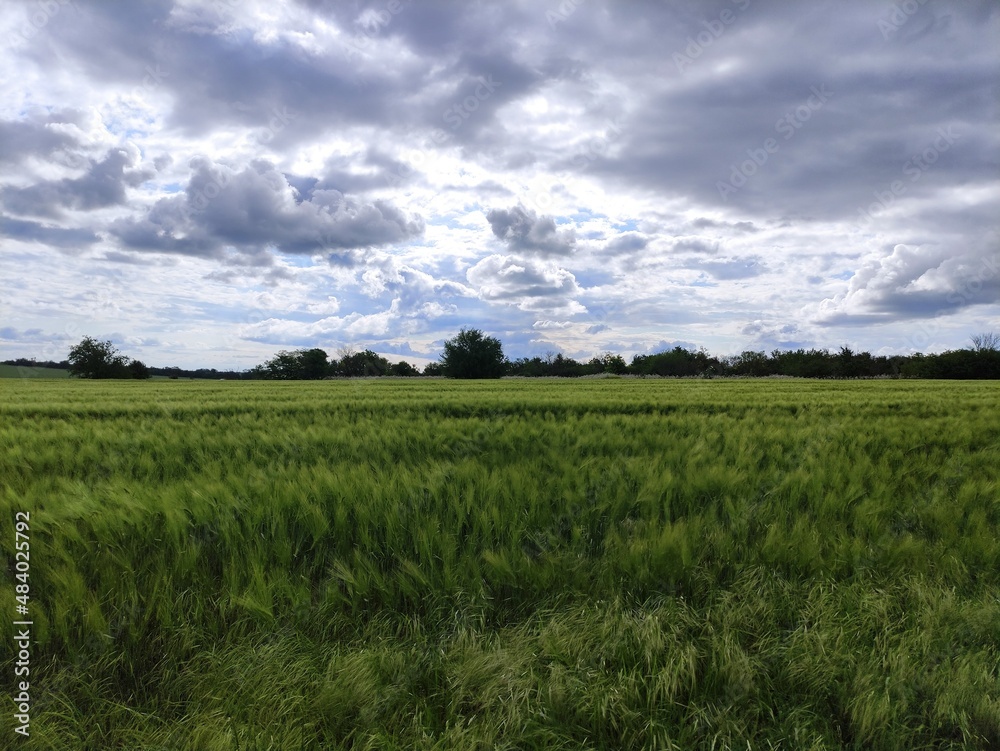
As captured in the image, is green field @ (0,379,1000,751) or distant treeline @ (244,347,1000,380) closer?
green field @ (0,379,1000,751)

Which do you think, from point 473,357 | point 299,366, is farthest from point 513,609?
point 299,366

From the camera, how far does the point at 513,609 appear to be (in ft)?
7.29

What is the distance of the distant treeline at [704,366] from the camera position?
237 feet

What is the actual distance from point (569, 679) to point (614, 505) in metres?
1.50

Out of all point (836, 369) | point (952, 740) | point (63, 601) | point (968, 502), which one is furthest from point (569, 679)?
point (836, 369)

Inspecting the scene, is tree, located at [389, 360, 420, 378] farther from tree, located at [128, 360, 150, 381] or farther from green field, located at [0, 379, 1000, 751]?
green field, located at [0, 379, 1000, 751]

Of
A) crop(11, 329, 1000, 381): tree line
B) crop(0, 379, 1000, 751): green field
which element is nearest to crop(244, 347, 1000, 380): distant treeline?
crop(11, 329, 1000, 381): tree line

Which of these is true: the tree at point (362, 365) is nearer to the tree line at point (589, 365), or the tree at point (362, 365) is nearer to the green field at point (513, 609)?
the tree line at point (589, 365)

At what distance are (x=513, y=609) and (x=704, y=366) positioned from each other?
111m

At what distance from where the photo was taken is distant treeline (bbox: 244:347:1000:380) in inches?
2844

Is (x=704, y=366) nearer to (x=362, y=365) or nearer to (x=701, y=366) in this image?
(x=701, y=366)

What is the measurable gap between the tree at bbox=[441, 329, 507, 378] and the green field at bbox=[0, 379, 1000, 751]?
7831 centimetres

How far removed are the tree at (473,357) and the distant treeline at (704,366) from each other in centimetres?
454

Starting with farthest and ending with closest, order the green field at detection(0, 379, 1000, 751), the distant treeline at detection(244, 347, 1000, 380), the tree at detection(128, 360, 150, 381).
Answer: the tree at detection(128, 360, 150, 381)
the distant treeline at detection(244, 347, 1000, 380)
the green field at detection(0, 379, 1000, 751)
